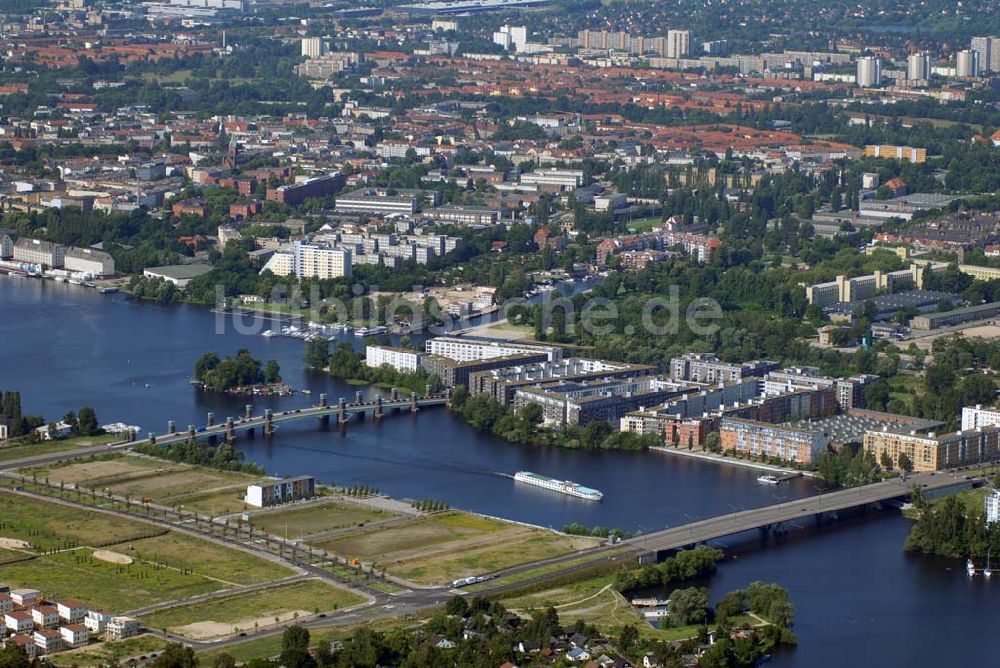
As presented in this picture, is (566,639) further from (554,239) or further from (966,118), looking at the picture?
(966,118)

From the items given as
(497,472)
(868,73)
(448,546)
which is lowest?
(497,472)

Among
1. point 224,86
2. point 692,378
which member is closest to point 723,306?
point 692,378

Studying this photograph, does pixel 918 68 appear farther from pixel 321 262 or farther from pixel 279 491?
pixel 279 491

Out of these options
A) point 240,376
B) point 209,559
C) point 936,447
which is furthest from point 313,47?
point 209,559

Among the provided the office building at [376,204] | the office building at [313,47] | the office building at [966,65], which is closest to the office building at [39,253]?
the office building at [376,204]

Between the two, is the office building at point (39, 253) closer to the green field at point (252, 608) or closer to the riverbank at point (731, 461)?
the riverbank at point (731, 461)

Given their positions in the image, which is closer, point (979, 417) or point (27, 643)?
point (27, 643)
